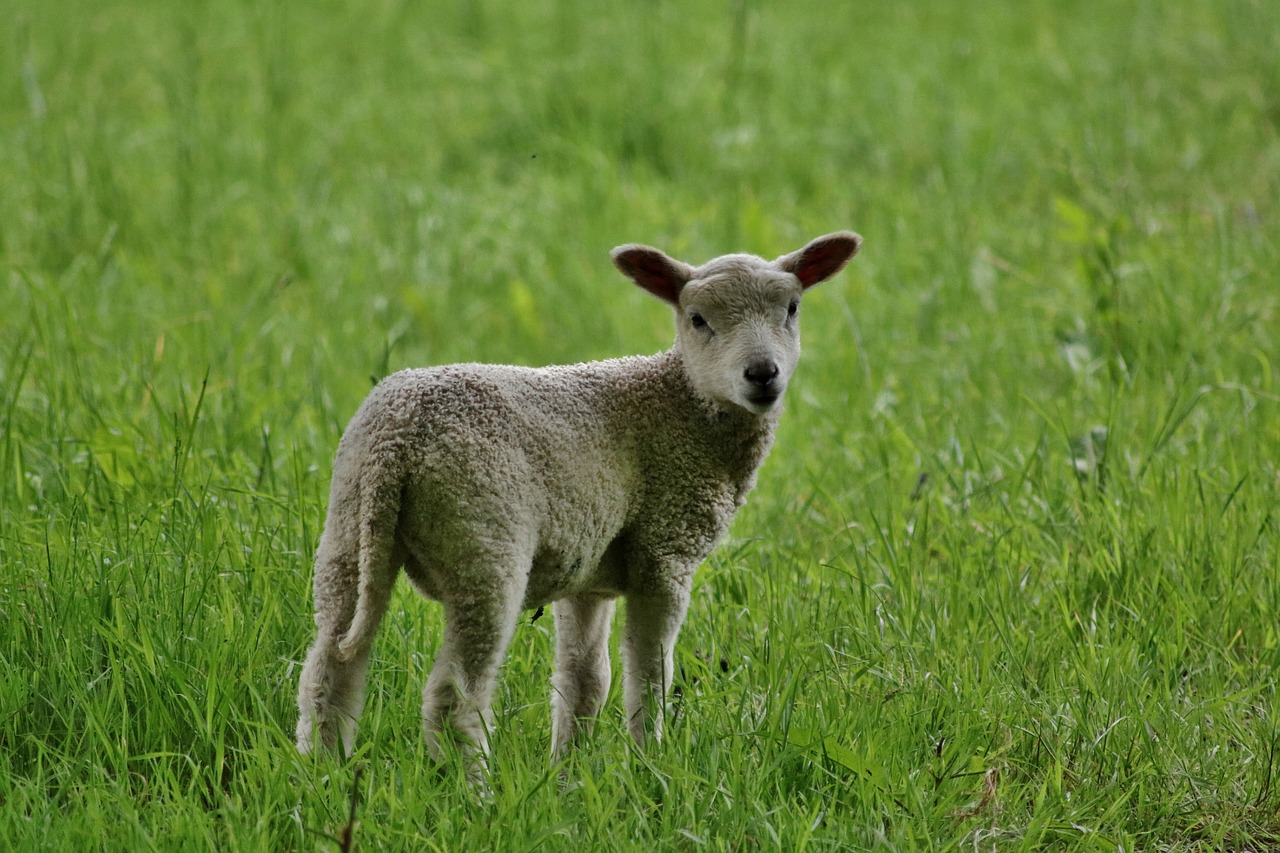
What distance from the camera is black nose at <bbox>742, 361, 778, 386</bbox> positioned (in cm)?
349

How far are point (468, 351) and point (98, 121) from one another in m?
3.22

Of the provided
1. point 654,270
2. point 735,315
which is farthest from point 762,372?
point 654,270

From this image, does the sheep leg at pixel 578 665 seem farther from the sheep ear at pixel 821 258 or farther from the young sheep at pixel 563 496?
the sheep ear at pixel 821 258

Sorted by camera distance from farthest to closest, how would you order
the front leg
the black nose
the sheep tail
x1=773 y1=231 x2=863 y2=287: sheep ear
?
x1=773 y1=231 x2=863 y2=287: sheep ear < the front leg < the black nose < the sheep tail

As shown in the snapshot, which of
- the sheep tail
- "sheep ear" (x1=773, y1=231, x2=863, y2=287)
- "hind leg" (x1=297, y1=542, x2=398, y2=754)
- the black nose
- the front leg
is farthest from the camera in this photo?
"sheep ear" (x1=773, y1=231, x2=863, y2=287)

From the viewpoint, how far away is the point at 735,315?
11.8ft

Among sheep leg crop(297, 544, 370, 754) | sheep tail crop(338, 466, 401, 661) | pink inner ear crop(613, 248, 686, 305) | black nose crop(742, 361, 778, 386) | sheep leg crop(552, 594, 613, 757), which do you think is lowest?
sheep leg crop(552, 594, 613, 757)

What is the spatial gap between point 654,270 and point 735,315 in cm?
29

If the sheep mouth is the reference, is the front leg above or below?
below

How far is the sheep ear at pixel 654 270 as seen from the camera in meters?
3.70

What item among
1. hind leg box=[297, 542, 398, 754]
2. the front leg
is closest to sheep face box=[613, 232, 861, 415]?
the front leg

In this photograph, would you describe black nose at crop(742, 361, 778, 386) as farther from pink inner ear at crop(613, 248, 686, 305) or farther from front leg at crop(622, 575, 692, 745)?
front leg at crop(622, 575, 692, 745)

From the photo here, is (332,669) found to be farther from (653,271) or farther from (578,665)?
(653,271)

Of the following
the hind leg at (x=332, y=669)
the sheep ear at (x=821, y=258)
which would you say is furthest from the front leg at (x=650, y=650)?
the sheep ear at (x=821, y=258)
